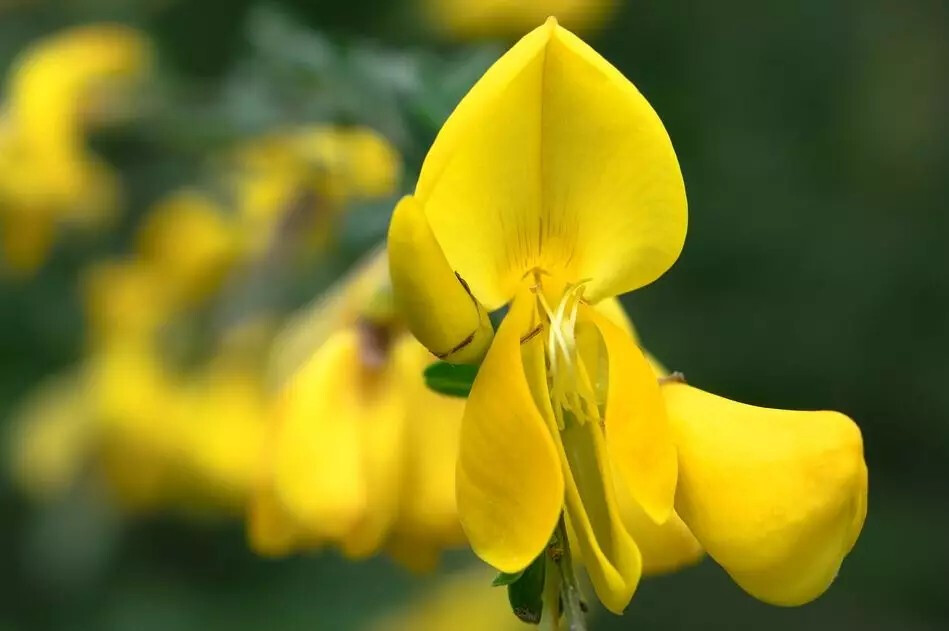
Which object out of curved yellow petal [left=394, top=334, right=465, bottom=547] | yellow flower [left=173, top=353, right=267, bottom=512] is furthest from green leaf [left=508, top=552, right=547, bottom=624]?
yellow flower [left=173, top=353, right=267, bottom=512]

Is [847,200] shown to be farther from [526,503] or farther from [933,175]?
[526,503]

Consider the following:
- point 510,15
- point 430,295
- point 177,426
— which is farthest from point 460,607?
point 430,295

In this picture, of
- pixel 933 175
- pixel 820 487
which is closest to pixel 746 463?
pixel 820 487

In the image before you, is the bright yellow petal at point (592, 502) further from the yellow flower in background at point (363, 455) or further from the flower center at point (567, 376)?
the yellow flower in background at point (363, 455)

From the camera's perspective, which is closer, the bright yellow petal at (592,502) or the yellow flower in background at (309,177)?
the bright yellow petal at (592,502)

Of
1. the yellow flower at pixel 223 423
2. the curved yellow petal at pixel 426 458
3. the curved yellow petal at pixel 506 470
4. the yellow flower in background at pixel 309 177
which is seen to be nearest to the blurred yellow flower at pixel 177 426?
the yellow flower at pixel 223 423

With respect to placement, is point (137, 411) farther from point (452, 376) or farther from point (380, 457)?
point (452, 376)

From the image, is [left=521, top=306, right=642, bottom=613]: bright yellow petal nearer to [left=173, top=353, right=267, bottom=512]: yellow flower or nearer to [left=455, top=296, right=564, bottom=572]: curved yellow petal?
[left=455, top=296, right=564, bottom=572]: curved yellow petal
